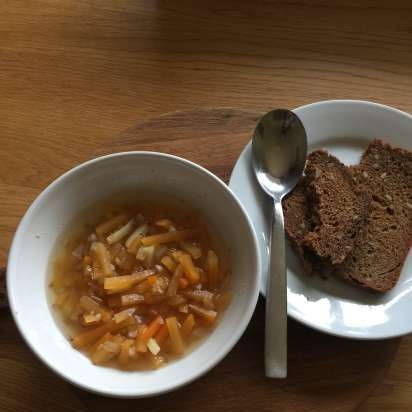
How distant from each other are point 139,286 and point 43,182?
0.48m

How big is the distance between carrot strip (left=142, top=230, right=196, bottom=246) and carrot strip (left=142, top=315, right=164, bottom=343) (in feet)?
0.63

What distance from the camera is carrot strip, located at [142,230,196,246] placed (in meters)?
1.38

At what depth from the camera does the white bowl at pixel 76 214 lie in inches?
47.5

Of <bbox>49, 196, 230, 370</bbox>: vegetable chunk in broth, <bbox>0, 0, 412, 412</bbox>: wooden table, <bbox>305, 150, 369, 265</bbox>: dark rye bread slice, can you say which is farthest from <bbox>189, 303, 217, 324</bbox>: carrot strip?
<bbox>0, 0, 412, 412</bbox>: wooden table

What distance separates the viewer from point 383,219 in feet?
5.31

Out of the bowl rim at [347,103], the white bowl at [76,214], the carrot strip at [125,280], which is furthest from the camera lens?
the bowl rim at [347,103]

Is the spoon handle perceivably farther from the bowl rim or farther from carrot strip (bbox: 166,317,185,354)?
the bowl rim

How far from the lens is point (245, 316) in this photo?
1231mm

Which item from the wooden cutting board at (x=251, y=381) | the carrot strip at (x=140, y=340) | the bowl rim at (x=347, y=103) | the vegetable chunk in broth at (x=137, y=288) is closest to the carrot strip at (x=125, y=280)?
the vegetable chunk in broth at (x=137, y=288)

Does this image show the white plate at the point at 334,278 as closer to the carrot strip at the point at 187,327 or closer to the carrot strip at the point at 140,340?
the carrot strip at the point at 187,327

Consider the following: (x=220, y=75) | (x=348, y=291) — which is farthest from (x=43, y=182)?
(x=348, y=291)

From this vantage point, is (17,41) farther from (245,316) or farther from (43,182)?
(245,316)

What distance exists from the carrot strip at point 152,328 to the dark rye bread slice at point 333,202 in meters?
0.47

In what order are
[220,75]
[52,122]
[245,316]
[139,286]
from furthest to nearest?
1. [220,75]
2. [52,122]
3. [139,286]
4. [245,316]
